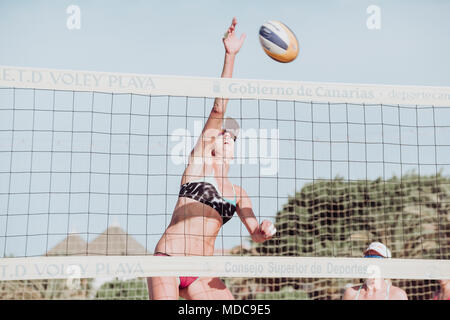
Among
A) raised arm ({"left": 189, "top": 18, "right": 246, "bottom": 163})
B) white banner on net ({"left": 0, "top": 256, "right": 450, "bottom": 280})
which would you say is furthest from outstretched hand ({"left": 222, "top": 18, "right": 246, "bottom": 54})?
white banner on net ({"left": 0, "top": 256, "right": 450, "bottom": 280})

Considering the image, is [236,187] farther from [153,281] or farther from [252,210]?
[153,281]

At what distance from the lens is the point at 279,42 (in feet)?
22.9

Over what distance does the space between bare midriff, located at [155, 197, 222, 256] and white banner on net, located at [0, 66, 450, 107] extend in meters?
1.17

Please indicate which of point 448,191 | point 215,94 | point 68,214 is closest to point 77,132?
point 68,214

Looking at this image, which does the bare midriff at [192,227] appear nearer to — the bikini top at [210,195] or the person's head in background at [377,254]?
the bikini top at [210,195]

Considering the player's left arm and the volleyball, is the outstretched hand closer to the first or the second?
the volleyball

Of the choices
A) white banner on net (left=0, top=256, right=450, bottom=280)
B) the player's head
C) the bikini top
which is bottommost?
white banner on net (left=0, top=256, right=450, bottom=280)

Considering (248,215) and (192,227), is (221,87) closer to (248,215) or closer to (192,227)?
(248,215)

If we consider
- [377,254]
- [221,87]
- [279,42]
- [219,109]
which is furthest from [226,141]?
[377,254]

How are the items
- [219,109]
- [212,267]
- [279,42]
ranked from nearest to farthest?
[212,267] < [219,109] < [279,42]

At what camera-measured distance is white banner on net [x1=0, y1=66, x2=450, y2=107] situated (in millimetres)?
5828

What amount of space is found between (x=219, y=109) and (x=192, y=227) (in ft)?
4.31

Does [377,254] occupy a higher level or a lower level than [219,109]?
lower
